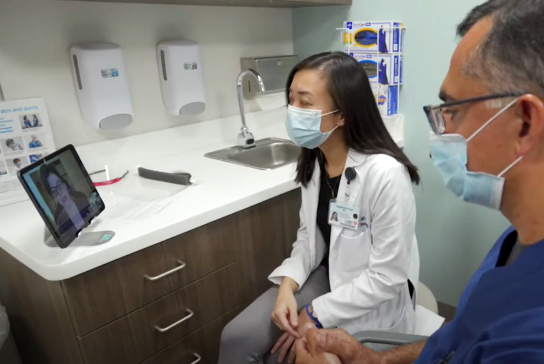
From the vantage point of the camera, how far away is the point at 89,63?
5.09 feet

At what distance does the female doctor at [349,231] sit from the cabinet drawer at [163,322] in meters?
0.15

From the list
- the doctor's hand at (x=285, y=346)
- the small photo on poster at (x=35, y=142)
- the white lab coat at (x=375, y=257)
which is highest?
the small photo on poster at (x=35, y=142)

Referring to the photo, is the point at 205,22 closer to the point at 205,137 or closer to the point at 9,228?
the point at 205,137

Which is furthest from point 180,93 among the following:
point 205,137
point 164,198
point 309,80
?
point 309,80

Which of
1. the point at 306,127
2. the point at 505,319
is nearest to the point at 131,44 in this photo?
the point at 306,127

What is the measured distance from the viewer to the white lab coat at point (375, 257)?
1148mm

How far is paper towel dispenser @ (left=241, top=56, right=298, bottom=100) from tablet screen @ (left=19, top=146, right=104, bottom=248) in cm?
116

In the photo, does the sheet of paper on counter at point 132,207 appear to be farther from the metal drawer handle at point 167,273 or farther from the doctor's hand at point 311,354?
the doctor's hand at point 311,354

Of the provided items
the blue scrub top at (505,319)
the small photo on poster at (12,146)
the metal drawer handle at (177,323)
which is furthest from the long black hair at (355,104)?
the small photo on poster at (12,146)

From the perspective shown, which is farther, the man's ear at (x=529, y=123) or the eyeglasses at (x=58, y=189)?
the eyeglasses at (x=58, y=189)

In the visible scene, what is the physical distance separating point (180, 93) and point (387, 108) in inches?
38.3

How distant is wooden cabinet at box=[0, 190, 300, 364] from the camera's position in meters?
1.09

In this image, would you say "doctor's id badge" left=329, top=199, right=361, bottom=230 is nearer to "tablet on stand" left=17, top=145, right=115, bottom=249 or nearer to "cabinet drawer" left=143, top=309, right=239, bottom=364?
"cabinet drawer" left=143, top=309, right=239, bottom=364

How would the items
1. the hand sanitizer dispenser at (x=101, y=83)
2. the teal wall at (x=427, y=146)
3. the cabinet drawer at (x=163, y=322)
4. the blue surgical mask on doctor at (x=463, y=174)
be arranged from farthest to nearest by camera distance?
the teal wall at (x=427, y=146)
the hand sanitizer dispenser at (x=101, y=83)
the cabinet drawer at (x=163, y=322)
the blue surgical mask on doctor at (x=463, y=174)
